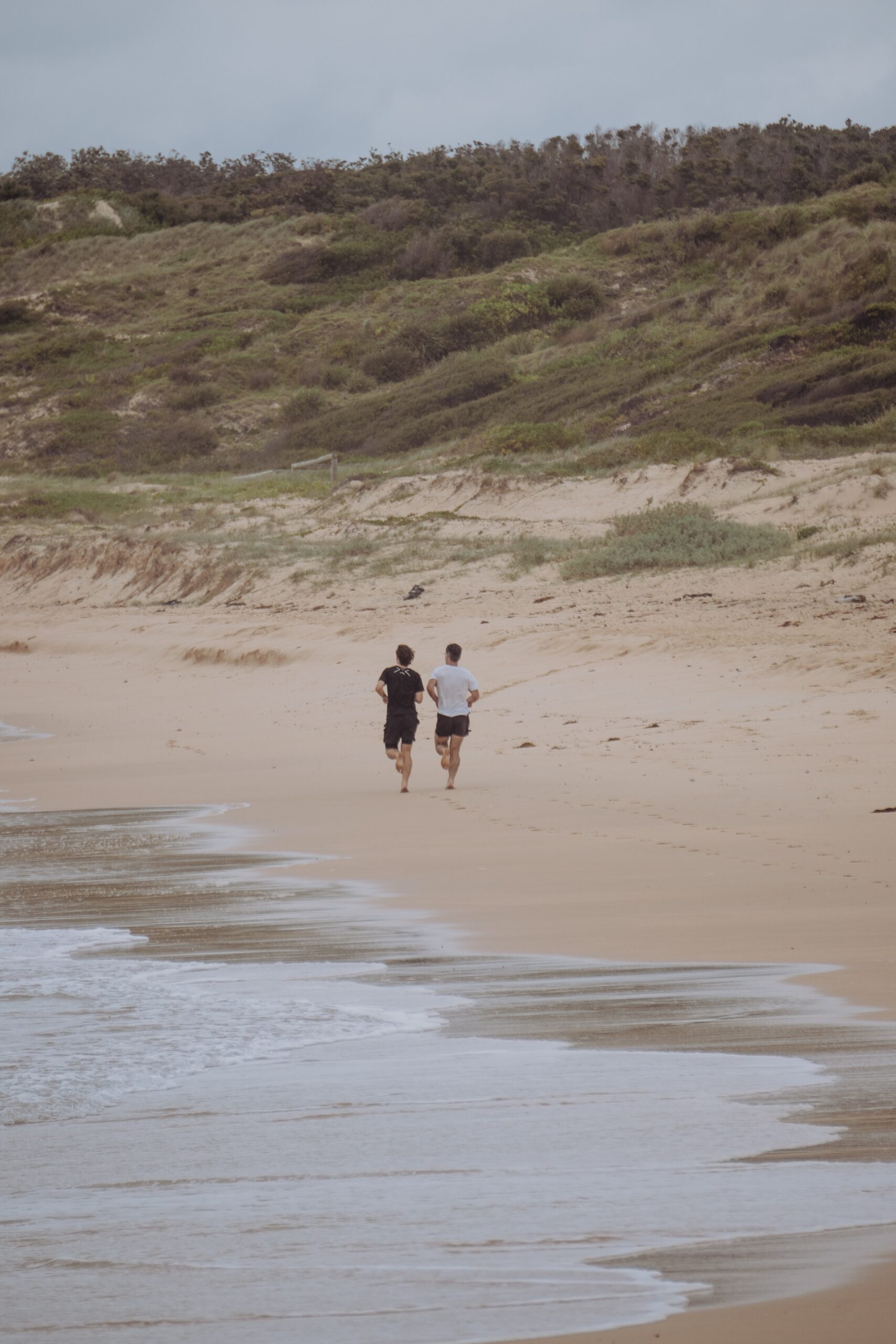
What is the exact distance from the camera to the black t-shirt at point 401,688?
11.1m

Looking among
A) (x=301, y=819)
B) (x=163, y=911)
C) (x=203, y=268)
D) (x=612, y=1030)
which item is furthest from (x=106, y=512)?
(x=203, y=268)

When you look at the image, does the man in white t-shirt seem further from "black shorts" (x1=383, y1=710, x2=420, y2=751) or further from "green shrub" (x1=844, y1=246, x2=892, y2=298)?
"green shrub" (x1=844, y1=246, x2=892, y2=298)

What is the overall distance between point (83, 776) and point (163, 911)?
605cm

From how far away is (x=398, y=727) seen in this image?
36.0 ft

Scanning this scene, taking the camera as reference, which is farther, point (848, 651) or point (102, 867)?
point (848, 651)

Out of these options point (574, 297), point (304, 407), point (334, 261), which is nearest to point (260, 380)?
point (304, 407)

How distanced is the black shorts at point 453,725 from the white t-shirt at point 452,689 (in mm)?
25

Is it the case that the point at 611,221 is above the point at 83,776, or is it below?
above

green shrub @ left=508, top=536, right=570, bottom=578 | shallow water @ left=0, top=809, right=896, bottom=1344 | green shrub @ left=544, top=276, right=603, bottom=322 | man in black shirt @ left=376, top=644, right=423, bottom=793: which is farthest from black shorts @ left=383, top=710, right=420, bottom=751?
green shrub @ left=544, top=276, right=603, bottom=322

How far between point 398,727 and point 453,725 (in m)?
0.43

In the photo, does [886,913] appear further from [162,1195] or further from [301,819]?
[301,819]

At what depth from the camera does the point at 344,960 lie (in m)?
5.64

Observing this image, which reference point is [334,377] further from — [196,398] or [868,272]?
[868,272]

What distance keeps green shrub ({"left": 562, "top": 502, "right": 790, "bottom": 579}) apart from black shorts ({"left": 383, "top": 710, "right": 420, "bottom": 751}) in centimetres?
957
